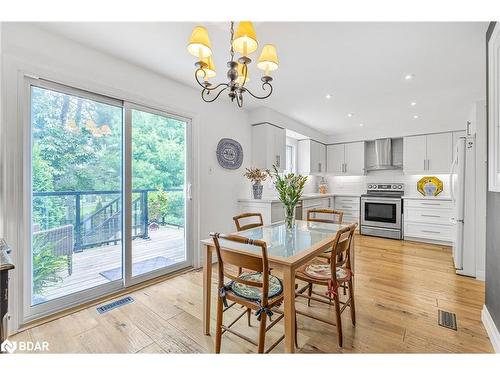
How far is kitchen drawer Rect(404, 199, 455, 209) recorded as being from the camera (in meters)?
4.47

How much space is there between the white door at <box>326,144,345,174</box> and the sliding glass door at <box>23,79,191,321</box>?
4.14 meters

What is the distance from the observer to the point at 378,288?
105 inches

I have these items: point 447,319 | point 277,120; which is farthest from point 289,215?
point 277,120

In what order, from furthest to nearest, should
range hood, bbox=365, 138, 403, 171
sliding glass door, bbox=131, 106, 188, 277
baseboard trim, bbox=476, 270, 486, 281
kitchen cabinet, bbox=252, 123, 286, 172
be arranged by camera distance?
range hood, bbox=365, 138, 403, 171, kitchen cabinet, bbox=252, 123, 286, 172, baseboard trim, bbox=476, 270, 486, 281, sliding glass door, bbox=131, 106, 188, 277

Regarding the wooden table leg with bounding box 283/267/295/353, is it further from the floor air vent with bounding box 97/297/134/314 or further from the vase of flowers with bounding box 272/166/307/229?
the floor air vent with bounding box 97/297/134/314

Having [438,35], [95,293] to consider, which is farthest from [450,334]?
[95,293]

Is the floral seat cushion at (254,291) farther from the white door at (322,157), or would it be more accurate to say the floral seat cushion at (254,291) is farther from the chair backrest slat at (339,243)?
the white door at (322,157)

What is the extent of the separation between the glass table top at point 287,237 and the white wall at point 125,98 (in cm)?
135

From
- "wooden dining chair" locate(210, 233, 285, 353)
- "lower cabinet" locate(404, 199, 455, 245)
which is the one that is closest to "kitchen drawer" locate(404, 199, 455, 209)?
"lower cabinet" locate(404, 199, 455, 245)

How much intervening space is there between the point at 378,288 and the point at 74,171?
11.3ft

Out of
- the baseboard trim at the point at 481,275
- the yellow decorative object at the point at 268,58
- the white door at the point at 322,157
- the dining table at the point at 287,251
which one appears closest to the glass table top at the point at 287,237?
the dining table at the point at 287,251
